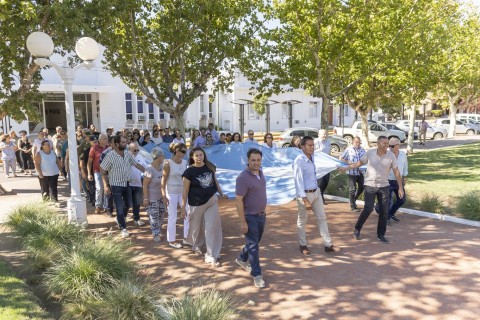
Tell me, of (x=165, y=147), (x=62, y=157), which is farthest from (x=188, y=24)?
(x=62, y=157)

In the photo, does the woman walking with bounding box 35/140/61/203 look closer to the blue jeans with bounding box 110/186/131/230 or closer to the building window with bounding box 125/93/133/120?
the blue jeans with bounding box 110/186/131/230

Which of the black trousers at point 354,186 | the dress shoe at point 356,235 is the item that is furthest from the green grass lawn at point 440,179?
the dress shoe at point 356,235

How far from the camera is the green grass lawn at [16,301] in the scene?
4.51 meters

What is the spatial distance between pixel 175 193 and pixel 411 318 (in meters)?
3.91

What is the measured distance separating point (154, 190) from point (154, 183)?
0.13 metres

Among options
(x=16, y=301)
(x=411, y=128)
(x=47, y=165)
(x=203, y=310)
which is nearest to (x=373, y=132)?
(x=411, y=128)

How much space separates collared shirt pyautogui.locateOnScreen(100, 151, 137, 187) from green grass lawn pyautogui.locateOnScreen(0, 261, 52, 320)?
225 centimetres

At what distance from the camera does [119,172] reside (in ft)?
24.0

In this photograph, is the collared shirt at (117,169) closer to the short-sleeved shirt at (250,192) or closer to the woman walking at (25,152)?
the short-sleeved shirt at (250,192)

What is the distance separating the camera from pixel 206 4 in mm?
12844

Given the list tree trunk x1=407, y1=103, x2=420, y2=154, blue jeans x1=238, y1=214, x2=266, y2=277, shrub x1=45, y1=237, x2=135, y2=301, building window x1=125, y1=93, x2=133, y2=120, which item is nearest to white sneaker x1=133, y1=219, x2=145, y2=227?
shrub x1=45, y1=237, x2=135, y2=301

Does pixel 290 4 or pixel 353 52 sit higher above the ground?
pixel 290 4

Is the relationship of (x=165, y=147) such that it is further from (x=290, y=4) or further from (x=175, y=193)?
(x=175, y=193)

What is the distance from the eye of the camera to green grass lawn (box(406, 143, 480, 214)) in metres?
10.3
